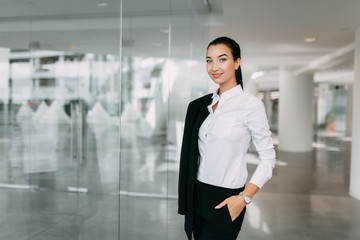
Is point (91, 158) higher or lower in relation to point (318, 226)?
higher

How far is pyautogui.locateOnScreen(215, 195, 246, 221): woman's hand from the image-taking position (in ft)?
4.67

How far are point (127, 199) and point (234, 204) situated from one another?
1824 mm

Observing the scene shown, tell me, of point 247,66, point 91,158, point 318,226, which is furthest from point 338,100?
point 91,158

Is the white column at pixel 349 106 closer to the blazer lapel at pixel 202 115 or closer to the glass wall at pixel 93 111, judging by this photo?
the glass wall at pixel 93 111

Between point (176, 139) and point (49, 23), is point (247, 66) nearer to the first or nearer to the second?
point (176, 139)

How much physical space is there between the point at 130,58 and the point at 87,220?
2.75 m

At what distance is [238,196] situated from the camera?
1.43 meters

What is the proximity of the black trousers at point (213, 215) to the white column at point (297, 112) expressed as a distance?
12483 mm

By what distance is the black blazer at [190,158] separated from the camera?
1534 mm

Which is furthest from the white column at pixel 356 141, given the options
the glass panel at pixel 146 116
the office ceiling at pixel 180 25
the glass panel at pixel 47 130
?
the glass panel at pixel 47 130

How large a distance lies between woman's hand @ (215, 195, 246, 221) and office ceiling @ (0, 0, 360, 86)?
55.3 inches

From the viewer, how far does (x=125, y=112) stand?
4977 mm

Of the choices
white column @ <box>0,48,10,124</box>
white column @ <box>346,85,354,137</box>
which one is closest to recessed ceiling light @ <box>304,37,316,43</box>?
white column @ <box>0,48,10,124</box>

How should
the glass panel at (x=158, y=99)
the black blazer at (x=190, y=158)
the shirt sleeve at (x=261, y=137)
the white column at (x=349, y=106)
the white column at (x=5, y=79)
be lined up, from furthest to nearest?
the white column at (x=349, y=106), the glass panel at (x=158, y=99), the white column at (x=5, y=79), the black blazer at (x=190, y=158), the shirt sleeve at (x=261, y=137)
